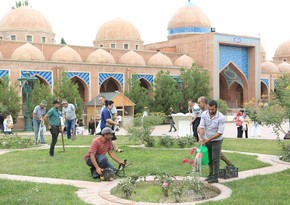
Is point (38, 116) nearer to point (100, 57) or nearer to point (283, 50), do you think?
point (100, 57)

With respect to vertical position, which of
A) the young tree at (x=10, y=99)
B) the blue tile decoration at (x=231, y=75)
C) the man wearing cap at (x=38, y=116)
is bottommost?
the man wearing cap at (x=38, y=116)

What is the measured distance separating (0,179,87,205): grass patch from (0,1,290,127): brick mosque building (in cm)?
2361

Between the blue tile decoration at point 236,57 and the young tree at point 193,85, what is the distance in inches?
223

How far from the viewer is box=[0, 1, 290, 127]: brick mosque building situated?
106 feet

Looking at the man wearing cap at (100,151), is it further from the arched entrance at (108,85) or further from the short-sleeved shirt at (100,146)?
the arched entrance at (108,85)

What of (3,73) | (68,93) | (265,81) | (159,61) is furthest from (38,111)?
(265,81)

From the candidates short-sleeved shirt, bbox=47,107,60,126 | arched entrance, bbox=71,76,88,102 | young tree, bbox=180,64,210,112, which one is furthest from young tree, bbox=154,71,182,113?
short-sleeved shirt, bbox=47,107,60,126

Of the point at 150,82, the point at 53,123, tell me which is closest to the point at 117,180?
the point at 53,123

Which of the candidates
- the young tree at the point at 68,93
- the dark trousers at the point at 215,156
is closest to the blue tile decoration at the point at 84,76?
the young tree at the point at 68,93

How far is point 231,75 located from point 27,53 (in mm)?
21362

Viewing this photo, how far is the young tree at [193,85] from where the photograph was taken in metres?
35.7

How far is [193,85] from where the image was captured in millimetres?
35750

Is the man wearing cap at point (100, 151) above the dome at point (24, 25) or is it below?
below

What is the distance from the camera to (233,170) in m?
7.77
